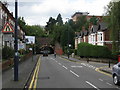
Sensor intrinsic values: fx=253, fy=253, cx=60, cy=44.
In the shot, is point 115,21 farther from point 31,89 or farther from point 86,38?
point 86,38

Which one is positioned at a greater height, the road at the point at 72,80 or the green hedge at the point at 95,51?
the green hedge at the point at 95,51

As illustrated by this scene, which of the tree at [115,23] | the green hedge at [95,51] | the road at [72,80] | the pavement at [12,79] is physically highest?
the tree at [115,23]

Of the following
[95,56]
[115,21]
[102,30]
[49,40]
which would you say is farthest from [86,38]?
[49,40]

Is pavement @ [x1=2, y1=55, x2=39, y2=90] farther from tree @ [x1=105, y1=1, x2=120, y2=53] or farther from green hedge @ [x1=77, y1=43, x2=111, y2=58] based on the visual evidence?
green hedge @ [x1=77, y1=43, x2=111, y2=58]

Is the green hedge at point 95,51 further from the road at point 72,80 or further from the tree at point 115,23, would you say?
the road at point 72,80

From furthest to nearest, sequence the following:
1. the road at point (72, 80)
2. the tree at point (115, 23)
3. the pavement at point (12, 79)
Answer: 1. the tree at point (115, 23)
2. the road at point (72, 80)
3. the pavement at point (12, 79)

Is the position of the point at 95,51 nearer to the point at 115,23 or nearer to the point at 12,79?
the point at 115,23

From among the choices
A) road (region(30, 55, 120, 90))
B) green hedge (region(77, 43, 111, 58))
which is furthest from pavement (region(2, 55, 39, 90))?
green hedge (region(77, 43, 111, 58))

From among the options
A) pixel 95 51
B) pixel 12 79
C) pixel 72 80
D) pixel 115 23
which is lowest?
pixel 72 80

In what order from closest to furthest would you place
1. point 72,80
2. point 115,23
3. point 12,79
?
point 12,79, point 72,80, point 115,23

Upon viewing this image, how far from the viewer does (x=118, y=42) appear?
130 ft

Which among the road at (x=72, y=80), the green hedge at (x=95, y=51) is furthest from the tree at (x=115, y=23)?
the road at (x=72, y=80)

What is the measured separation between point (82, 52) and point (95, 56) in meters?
5.72

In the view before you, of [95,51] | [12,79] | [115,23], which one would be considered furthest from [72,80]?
[95,51]
